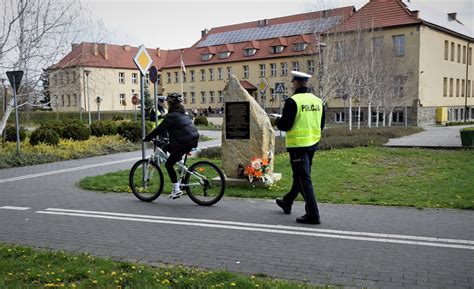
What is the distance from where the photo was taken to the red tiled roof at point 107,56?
18.8m

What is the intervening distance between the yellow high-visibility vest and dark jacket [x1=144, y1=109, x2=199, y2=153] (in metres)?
2.01

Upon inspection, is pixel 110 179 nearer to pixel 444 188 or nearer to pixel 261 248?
pixel 261 248

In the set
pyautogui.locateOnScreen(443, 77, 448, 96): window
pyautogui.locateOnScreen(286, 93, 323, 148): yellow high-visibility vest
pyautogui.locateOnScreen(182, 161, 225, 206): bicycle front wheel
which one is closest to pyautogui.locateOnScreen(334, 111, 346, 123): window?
pyautogui.locateOnScreen(443, 77, 448, 96): window

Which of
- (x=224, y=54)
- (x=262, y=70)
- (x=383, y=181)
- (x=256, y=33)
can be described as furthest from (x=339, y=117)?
(x=383, y=181)

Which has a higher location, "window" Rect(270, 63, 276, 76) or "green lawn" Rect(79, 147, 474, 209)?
"window" Rect(270, 63, 276, 76)

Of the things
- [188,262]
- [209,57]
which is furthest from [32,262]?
[209,57]

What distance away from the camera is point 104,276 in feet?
14.6

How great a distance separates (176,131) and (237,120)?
2295 mm

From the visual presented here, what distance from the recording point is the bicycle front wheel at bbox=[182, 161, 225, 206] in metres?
7.88

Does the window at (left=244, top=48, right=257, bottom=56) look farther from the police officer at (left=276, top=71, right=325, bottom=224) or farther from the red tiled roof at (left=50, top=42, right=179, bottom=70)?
the police officer at (left=276, top=71, right=325, bottom=224)

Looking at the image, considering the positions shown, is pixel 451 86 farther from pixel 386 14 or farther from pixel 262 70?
pixel 262 70

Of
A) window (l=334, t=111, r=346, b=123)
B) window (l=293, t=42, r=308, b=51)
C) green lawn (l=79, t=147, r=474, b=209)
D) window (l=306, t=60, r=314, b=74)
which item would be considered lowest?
green lawn (l=79, t=147, r=474, b=209)

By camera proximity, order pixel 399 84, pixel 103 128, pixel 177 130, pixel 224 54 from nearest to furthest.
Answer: pixel 177 130, pixel 103 128, pixel 399 84, pixel 224 54

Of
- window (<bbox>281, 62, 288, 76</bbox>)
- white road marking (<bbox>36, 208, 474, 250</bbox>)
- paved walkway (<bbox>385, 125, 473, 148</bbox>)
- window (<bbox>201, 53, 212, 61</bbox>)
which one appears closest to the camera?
white road marking (<bbox>36, 208, 474, 250</bbox>)
